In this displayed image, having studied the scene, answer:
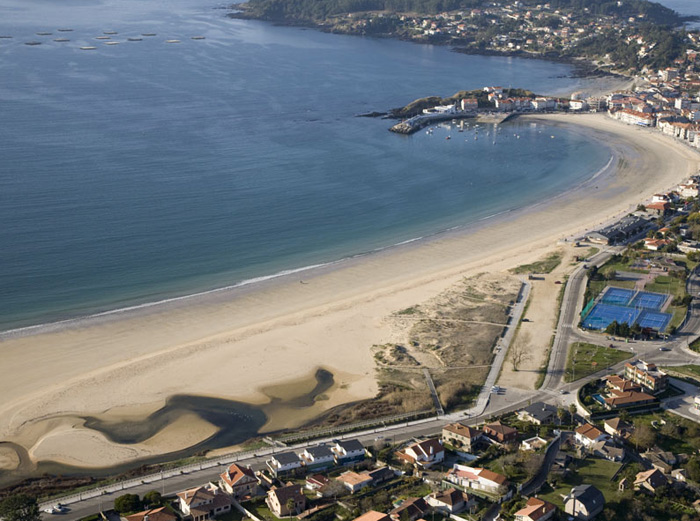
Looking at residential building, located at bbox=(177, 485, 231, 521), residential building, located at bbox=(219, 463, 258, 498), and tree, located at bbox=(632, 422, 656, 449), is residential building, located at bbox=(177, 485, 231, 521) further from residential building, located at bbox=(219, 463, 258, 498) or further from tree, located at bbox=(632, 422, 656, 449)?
tree, located at bbox=(632, 422, 656, 449)

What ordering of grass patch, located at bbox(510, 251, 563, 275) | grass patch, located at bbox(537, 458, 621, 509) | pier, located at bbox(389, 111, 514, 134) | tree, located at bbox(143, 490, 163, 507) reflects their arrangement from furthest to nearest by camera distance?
pier, located at bbox(389, 111, 514, 134)
grass patch, located at bbox(510, 251, 563, 275)
grass patch, located at bbox(537, 458, 621, 509)
tree, located at bbox(143, 490, 163, 507)

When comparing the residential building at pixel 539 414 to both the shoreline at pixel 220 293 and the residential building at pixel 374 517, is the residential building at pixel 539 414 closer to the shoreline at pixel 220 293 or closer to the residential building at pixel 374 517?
the residential building at pixel 374 517

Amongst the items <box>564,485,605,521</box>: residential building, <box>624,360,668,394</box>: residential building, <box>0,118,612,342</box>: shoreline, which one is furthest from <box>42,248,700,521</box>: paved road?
<box>0,118,612,342</box>: shoreline

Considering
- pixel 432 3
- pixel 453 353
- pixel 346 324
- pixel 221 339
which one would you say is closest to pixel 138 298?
pixel 221 339

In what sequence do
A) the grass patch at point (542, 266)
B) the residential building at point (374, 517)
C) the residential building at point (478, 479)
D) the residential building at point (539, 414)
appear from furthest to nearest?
the grass patch at point (542, 266) → the residential building at point (539, 414) → the residential building at point (478, 479) → the residential building at point (374, 517)

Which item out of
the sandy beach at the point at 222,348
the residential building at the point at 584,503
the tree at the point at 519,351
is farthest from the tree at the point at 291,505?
the tree at the point at 519,351

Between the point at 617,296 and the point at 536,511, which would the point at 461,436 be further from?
the point at 617,296
